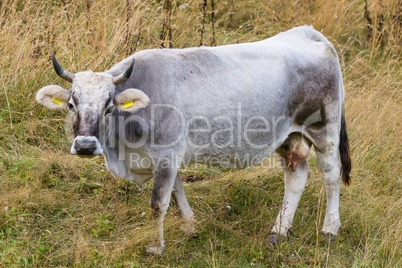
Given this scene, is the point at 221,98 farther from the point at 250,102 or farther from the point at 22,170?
the point at 22,170

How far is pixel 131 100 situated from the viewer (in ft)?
13.3

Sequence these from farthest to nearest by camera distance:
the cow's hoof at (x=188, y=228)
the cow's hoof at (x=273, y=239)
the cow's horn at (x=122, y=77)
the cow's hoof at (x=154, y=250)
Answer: the cow's hoof at (x=273, y=239)
the cow's hoof at (x=188, y=228)
the cow's hoof at (x=154, y=250)
the cow's horn at (x=122, y=77)

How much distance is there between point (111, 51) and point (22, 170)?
2.09m

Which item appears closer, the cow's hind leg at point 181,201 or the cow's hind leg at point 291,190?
the cow's hind leg at point 181,201

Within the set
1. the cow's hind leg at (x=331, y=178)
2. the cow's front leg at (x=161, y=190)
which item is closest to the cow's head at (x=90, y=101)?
the cow's front leg at (x=161, y=190)

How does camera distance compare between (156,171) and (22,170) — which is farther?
(22,170)

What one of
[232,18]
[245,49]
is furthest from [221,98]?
[232,18]

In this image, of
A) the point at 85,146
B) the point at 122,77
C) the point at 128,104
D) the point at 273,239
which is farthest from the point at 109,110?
the point at 273,239

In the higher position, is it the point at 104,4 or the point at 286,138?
the point at 104,4

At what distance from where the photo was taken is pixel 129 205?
16.4ft

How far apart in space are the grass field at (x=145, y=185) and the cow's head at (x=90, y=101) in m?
0.81

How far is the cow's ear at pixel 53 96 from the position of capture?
13.3 feet

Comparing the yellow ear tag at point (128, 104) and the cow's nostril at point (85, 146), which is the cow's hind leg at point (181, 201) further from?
the cow's nostril at point (85, 146)

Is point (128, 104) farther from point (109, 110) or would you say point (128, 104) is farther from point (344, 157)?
point (344, 157)
